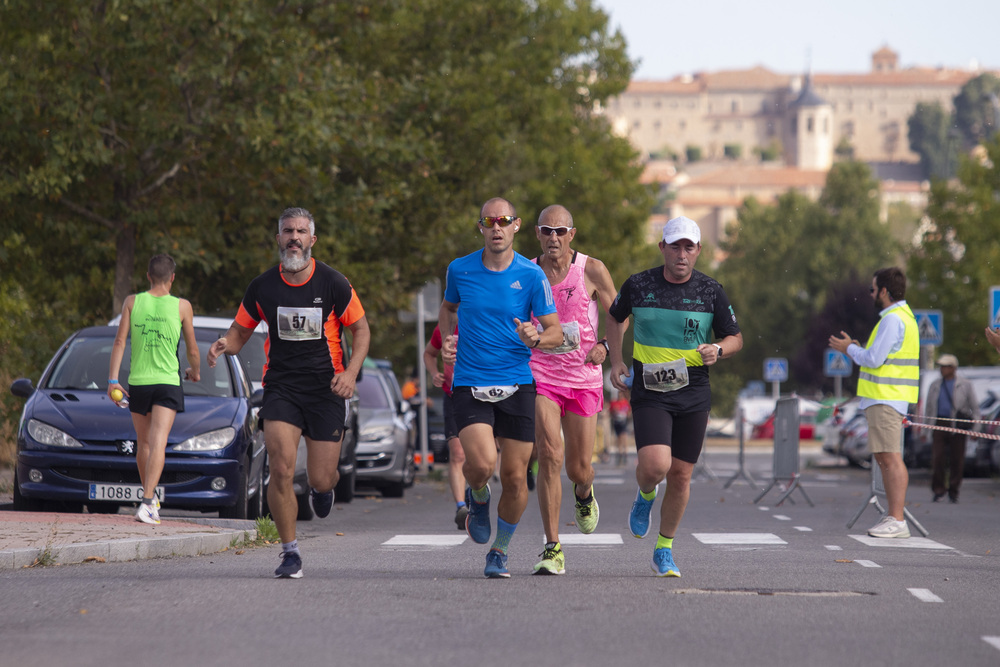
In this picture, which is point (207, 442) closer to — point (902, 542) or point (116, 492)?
point (116, 492)

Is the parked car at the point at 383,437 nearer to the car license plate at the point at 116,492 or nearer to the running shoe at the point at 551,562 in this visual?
the car license plate at the point at 116,492

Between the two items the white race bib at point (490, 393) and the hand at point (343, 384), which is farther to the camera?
the hand at point (343, 384)

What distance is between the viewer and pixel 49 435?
13.0 m

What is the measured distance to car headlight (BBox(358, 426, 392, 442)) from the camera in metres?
20.2

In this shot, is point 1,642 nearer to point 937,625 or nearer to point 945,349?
point 937,625

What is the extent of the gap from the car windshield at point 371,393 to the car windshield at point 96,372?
7.17 m

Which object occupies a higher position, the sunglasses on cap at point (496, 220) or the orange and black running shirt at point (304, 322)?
the sunglasses on cap at point (496, 220)

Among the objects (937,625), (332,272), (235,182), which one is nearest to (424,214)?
(235,182)

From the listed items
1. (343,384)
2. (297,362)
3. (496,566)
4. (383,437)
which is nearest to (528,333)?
(343,384)

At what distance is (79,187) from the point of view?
794 inches

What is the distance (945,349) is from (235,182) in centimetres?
3497

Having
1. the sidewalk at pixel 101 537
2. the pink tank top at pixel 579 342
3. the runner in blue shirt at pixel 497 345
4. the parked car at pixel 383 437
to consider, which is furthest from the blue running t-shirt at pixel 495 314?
the parked car at pixel 383 437

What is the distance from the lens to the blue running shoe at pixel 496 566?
9.16m

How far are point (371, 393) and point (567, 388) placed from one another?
1172 centimetres
